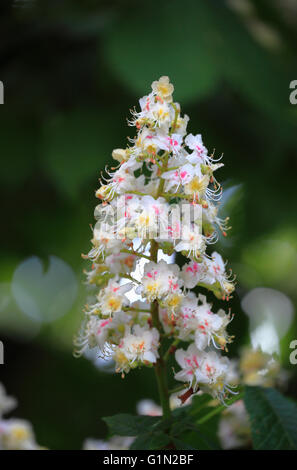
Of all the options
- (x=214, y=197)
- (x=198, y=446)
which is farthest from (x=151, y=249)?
(x=198, y=446)

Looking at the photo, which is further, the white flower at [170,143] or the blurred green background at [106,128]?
the blurred green background at [106,128]

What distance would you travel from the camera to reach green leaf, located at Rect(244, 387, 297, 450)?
727 mm

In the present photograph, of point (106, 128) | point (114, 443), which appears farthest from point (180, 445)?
point (106, 128)

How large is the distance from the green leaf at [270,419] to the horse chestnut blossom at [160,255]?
97 millimetres

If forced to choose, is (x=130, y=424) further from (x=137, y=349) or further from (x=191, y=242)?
(x=191, y=242)

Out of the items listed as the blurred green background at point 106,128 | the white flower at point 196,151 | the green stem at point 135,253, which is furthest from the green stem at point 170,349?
the blurred green background at point 106,128

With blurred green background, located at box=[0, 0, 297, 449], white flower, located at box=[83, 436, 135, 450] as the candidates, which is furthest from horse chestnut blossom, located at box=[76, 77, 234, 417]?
blurred green background, located at box=[0, 0, 297, 449]

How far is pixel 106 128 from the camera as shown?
156 cm

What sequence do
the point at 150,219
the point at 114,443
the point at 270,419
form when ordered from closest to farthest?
the point at 150,219, the point at 270,419, the point at 114,443

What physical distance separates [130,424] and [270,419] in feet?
0.67

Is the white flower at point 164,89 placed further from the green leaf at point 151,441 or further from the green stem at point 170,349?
the green leaf at point 151,441

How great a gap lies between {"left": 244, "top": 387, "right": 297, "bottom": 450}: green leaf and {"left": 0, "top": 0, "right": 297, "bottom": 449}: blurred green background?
1.48ft

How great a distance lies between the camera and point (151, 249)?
2.14 feet

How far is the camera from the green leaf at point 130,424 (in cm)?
68
